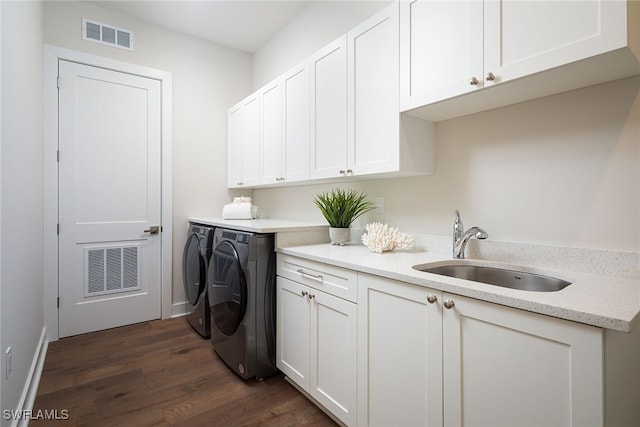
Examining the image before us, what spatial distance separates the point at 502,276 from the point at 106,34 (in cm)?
366

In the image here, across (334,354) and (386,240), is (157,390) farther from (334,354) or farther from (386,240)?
(386,240)

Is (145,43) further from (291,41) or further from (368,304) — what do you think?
(368,304)

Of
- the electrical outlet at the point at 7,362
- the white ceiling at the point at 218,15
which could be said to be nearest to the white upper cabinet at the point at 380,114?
the white ceiling at the point at 218,15

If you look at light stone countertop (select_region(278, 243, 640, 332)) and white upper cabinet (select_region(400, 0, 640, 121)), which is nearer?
light stone countertop (select_region(278, 243, 640, 332))

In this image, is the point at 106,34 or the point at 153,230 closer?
the point at 106,34

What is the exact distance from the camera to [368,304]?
4.69 ft

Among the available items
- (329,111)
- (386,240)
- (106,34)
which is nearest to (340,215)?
(386,240)

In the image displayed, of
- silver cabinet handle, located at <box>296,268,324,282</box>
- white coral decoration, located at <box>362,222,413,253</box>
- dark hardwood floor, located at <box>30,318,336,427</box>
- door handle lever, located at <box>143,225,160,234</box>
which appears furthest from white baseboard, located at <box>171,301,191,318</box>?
white coral decoration, located at <box>362,222,413,253</box>

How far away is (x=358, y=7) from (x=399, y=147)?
4.33ft

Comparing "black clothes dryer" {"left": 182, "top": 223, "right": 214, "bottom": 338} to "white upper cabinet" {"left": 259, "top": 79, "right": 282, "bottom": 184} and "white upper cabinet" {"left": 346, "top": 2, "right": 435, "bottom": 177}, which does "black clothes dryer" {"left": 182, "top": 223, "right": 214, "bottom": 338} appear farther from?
"white upper cabinet" {"left": 346, "top": 2, "right": 435, "bottom": 177}

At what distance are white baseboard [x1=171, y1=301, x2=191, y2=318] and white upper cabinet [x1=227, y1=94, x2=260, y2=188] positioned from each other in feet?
4.35

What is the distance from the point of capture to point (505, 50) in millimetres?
1252

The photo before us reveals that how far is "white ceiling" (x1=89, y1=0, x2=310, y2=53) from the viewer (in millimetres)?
2785

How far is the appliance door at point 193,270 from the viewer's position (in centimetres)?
273
